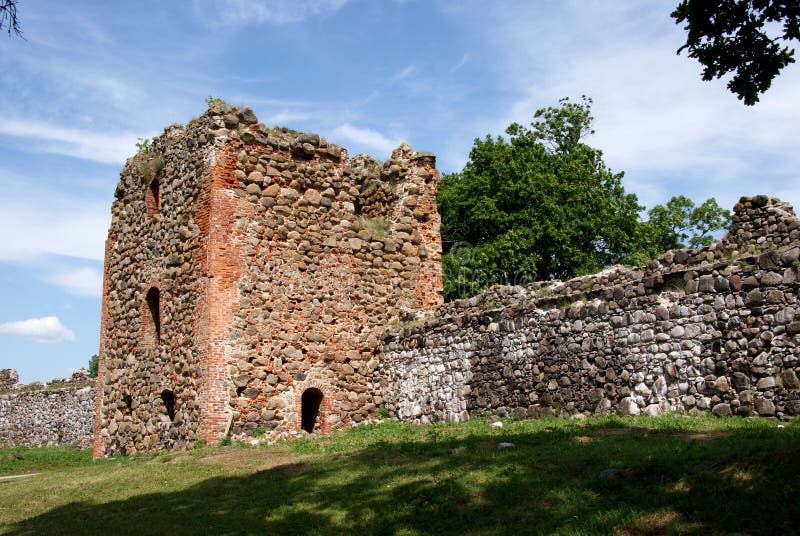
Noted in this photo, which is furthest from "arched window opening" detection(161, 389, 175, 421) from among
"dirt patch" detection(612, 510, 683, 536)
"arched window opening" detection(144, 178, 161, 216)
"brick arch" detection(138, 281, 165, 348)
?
"dirt patch" detection(612, 510, 683, 536)

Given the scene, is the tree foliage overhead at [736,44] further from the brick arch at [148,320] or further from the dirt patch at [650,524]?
the brick arch at [148,320]

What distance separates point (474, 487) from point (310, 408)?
9.03 meters

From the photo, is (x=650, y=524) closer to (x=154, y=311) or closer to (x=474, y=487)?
(x=474, y=487)

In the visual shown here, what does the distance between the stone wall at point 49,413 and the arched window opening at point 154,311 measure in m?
13.9

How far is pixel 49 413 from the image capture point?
32562 mm

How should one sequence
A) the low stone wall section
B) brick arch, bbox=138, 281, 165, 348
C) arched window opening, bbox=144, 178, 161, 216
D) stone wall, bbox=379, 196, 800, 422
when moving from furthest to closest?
the low stone wall section → arched window opening, bbox=144, 178, 161, 216 → brick arch, bbox=138, 281, 165, 348 → stone wall, bbox=379, 196, 800, 422

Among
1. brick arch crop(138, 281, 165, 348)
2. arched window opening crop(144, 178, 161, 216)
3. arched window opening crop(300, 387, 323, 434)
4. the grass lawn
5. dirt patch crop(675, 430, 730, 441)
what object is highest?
arched window opening crop(144, 178, 161, 216)

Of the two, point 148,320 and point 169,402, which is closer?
point 169,402

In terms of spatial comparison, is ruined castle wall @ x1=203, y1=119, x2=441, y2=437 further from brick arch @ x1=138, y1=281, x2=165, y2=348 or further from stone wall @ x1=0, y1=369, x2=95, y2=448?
stone wall @ x1=0, y1=369, x2=95, y2=448

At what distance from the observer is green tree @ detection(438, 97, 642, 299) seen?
32.9 metres

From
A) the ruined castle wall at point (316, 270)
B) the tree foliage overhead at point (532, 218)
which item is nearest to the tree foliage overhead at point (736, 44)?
the ruined castle wall at point (316, 270)

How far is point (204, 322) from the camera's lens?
596 inches

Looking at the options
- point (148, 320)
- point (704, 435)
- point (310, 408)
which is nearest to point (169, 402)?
point (148, 320)

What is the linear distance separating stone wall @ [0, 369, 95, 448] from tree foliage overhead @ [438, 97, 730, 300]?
16.3 meters
